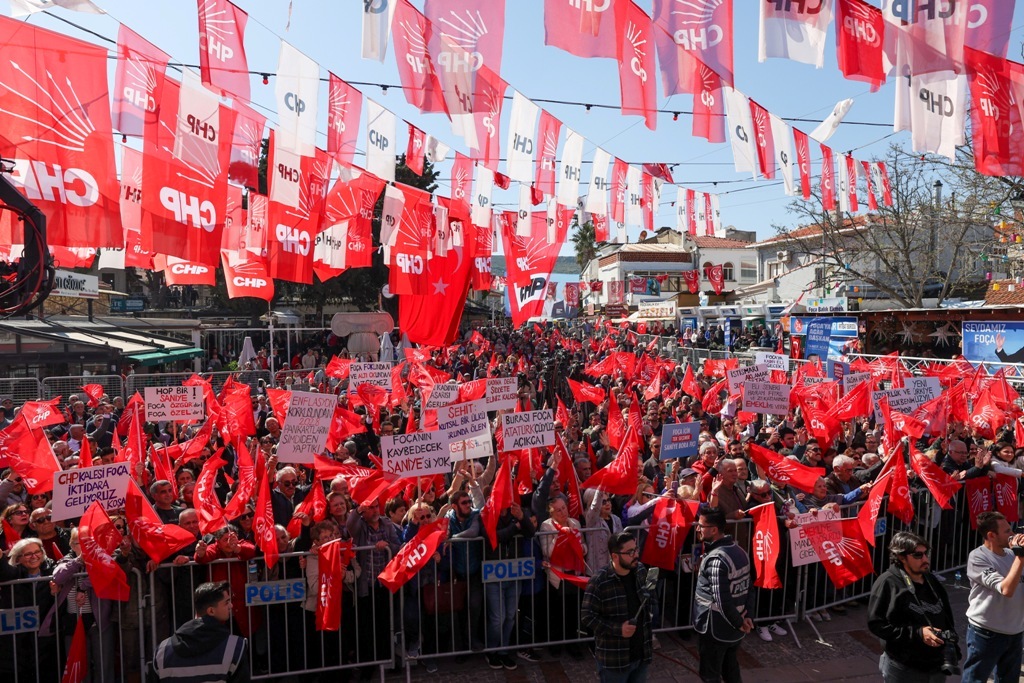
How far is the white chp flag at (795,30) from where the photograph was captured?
6590mm

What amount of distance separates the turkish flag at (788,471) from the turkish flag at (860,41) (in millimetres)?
3720

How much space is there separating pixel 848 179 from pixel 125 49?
12.9 meters

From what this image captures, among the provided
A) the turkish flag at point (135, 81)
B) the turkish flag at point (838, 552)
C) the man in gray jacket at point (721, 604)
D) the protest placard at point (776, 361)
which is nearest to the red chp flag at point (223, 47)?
the turkish flag at point (135, 81)

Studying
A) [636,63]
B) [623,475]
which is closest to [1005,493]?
[623,475]

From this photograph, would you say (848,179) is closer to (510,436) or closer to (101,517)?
(510,436)

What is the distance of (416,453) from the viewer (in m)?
→ 6.79

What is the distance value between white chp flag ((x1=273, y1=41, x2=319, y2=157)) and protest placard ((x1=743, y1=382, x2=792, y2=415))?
7094mm

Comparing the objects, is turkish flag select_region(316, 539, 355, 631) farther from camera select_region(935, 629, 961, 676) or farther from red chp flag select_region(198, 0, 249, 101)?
red chp flag select_region(198, 0, 249, 101)

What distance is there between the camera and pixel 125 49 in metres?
7.59

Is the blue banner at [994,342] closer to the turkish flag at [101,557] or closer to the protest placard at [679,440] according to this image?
the protest placard at [679,440]

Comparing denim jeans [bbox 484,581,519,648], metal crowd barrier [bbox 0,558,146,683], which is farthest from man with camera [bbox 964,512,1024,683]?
metal crowd barrier [bbox 0,558,146,683]

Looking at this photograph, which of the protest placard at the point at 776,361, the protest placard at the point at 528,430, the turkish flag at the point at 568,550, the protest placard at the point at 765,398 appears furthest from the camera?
the protest placard at the point at 776,361

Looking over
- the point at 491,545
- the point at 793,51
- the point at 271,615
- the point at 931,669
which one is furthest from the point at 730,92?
the point at 271,615

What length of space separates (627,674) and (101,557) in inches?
151
